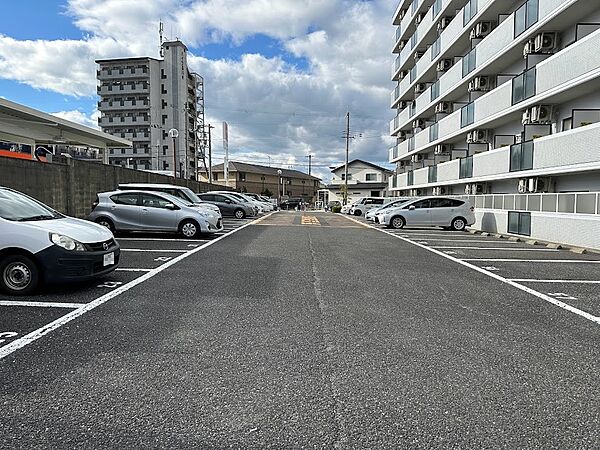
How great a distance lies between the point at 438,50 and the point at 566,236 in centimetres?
1739

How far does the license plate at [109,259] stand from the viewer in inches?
233

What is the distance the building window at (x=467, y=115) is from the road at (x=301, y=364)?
1512 centimetres

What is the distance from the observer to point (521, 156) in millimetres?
15461

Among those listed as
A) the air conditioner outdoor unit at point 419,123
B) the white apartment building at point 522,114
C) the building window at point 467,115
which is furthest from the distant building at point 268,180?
the building window at point 467,115

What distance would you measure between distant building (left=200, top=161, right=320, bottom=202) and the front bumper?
212 feet

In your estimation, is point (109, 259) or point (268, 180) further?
point (268, 180)

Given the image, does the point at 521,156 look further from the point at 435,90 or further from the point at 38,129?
the point at 38,129

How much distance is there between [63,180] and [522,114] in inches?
649

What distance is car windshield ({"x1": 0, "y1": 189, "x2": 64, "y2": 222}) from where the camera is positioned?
5.60m

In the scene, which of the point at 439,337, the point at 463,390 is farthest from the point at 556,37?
the point at 463,390

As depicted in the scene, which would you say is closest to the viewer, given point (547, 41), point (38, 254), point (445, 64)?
point (38, 254)

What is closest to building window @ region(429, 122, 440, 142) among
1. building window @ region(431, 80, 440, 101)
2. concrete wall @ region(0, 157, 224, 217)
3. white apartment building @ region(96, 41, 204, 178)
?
building window @ region(431, 80, 440, 101)

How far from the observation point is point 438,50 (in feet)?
85.3

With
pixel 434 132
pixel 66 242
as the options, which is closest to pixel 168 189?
pixel 66 242
